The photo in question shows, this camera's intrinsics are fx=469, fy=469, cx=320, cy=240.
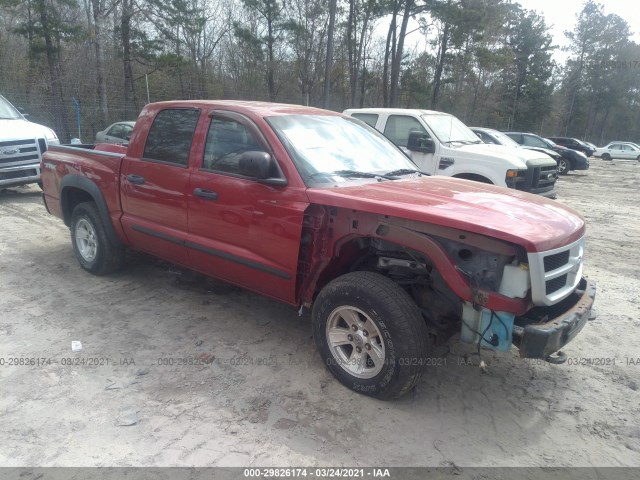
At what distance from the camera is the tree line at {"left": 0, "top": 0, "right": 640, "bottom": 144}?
698 inches

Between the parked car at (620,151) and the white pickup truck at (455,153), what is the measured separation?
108 ft

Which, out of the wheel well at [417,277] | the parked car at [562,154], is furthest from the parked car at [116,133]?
the parked car at [562,154]

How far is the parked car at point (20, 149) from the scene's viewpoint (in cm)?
866

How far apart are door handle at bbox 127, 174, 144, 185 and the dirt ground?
1.16 metres

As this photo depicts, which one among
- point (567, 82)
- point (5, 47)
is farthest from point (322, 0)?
point (567, 82)

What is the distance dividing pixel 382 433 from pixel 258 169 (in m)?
1.92

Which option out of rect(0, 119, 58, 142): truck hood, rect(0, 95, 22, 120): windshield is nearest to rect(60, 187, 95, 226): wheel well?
rect(0, 119, 58, 142): truck hood

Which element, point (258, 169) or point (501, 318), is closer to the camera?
point (501, 318)

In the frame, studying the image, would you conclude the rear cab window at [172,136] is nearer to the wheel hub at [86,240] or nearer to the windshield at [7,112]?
the wheel hub at [86,240]

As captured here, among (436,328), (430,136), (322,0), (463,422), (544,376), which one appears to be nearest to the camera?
(463,422)

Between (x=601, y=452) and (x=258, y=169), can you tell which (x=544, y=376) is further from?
(x=258, y=169)

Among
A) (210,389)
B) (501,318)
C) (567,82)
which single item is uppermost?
(567,82)

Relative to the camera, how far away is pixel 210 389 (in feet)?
10.7

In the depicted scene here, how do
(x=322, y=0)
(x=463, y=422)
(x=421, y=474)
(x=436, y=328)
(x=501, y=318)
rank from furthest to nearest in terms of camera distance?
(x=322, y=0)
(x=436, y=328)
(x=463, y=422)
(x=501, y=318)
(x=421, y=474)
